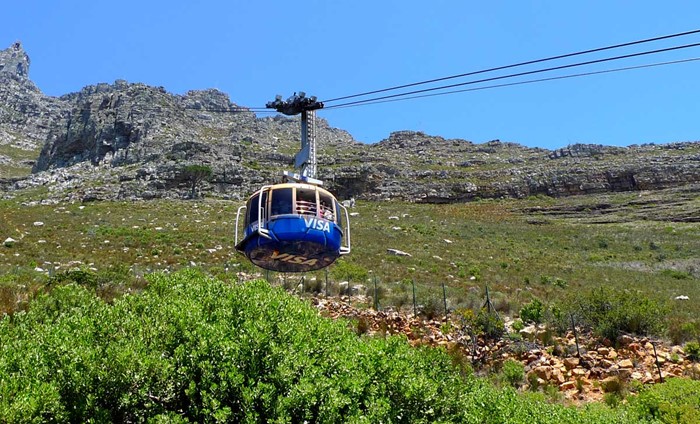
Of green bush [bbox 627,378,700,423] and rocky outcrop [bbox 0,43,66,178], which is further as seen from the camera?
rocky outcrop [bbox 0,43,66,178]

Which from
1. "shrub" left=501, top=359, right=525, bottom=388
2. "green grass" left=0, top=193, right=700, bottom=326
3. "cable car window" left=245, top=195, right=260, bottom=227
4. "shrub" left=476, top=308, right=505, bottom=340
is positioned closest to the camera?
"cable car window" left=245, top=195, right=260, bottom=227

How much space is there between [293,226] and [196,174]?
68.1 metres

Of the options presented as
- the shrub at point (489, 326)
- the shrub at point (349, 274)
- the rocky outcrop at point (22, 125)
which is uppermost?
the rocky outcrop at point (22, 125)

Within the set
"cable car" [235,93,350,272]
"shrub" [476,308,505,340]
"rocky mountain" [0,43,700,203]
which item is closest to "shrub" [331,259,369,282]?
"shrub" [476,308,505,340]

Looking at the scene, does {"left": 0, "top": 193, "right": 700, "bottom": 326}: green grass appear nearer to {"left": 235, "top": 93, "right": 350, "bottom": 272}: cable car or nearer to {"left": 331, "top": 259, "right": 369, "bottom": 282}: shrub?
{"left": 331, "top": 259, "right": 369, "bottom": 282}: shrub

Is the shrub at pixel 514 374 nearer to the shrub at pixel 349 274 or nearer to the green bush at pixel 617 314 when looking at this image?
the green bush at pixel 617 314

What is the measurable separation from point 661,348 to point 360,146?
343 feet

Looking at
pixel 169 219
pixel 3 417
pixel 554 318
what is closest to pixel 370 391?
pixel 3 417

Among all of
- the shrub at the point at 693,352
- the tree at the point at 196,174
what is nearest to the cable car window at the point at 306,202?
the shrub at the point at 693,352

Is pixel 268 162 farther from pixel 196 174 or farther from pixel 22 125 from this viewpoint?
pixel 22 125

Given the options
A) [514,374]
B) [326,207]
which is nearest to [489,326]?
[514,374]

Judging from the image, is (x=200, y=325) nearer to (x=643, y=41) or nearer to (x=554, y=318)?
(x=643, y=41)

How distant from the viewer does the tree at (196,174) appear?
7506 centimetres

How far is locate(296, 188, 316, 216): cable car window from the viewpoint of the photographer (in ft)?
40.1
